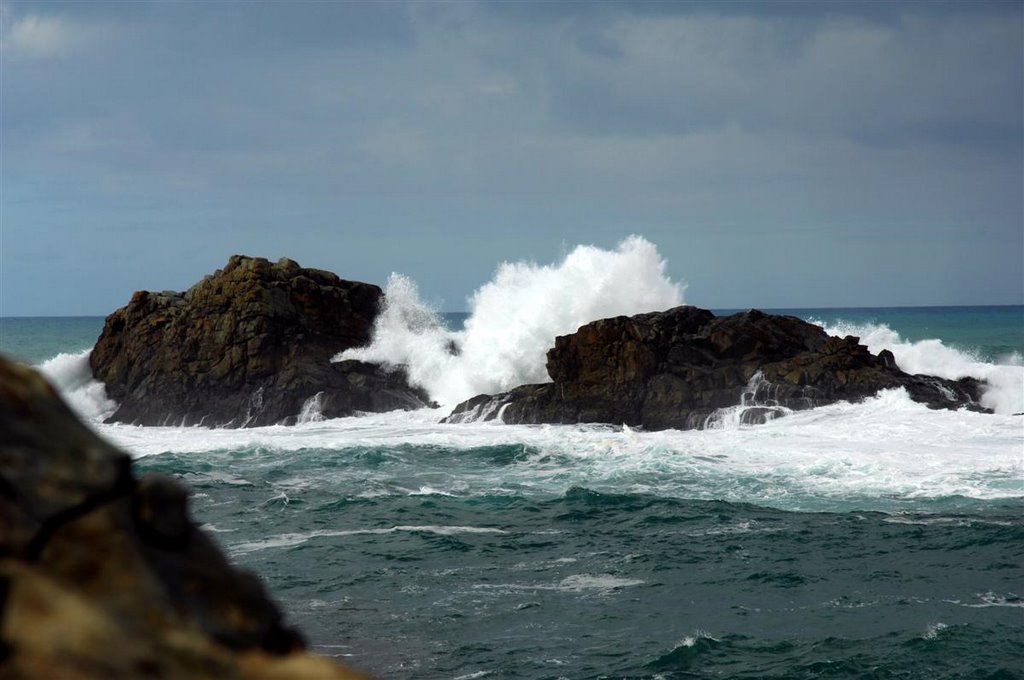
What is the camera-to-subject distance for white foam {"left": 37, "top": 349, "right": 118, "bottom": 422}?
36.2m

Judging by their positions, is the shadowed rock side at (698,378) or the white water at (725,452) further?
the shadowed rock side at (698,378)

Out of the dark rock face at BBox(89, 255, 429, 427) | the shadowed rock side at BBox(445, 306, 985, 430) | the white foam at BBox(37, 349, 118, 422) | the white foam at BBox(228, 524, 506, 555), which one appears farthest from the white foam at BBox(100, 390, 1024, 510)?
the white foam at BBox(37, 349, 118, 422)

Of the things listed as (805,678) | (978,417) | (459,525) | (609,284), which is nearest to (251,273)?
(609,284)

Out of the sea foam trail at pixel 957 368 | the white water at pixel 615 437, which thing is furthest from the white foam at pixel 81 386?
the sea foam trail at pixel 957 368

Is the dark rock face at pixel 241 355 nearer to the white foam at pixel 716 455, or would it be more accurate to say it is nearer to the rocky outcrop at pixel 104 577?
the white foam at pixel 716 455

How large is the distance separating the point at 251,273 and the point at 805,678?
29233mm

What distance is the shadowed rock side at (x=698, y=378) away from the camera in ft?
95.6

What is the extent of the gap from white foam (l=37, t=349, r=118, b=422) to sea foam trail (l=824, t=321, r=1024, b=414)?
2608 centimetres

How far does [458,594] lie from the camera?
46.8ft

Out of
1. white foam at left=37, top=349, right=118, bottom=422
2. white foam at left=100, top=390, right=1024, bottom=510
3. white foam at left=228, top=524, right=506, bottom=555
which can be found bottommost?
white foam at left=228, top=524, right=506, bottom=555

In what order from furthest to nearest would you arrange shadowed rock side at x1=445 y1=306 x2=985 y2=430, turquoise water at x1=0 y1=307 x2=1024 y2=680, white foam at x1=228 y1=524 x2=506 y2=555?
shadowed rock side at x1=445 y1=306 x2=985 y2=430 → white foam at x1=228 y1=524 x2=506 y2=555 → turquoise water at x1=0 y1=307 x2=1024 y2=680

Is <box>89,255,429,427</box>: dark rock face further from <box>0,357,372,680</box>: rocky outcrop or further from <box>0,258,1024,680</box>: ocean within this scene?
<box>0,357,372,680</box>: rocky outcrop

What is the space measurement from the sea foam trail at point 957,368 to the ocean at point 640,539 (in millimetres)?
145

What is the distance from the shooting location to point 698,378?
97.7 ft
